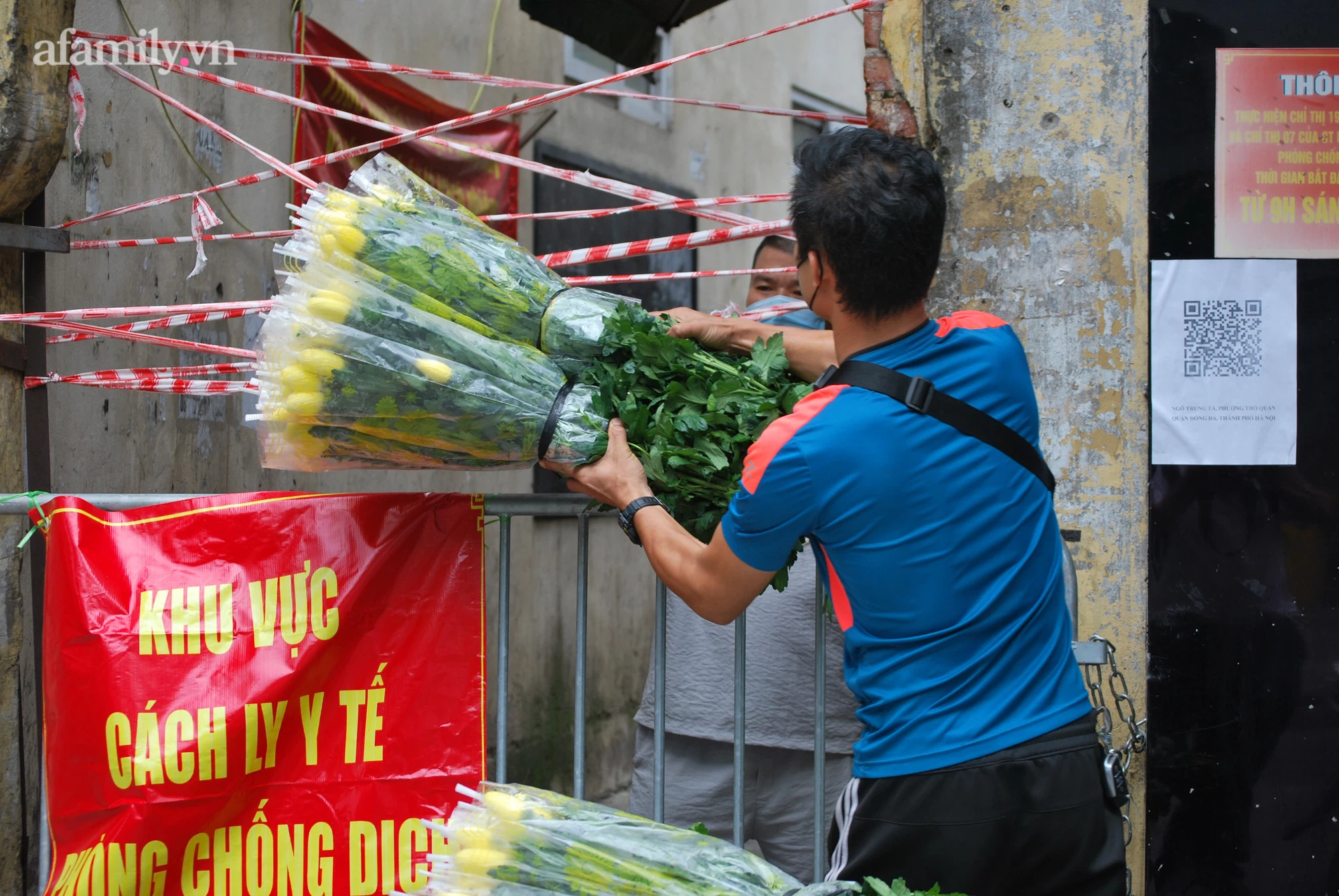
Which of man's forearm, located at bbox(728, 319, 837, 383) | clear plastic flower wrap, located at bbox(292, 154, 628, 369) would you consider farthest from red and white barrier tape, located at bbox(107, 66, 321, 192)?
man's forearm, located at bbox(728, 319, 837, 383)

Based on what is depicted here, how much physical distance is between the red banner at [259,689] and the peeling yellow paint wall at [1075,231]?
1.68 m

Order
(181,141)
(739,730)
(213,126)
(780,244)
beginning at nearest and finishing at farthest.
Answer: (739,730)
(213,126)
(780,244)
(181,141)

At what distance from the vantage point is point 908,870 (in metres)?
1.91

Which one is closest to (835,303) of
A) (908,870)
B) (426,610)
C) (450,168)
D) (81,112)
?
(908,870)

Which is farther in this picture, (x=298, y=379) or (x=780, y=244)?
(x=780, y=244)

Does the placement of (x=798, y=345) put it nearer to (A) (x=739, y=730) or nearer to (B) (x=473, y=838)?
(A) (x=739, y=730)

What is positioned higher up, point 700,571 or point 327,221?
point 327,221

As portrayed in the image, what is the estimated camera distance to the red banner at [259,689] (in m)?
2.37

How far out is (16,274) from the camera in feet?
10.6

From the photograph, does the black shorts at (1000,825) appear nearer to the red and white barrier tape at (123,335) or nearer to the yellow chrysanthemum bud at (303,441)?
the yellow chrysanthemum bud at (303,441)

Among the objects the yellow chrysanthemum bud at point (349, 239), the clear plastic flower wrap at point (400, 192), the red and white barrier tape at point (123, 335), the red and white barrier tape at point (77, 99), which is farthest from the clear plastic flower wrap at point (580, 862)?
the red and white barrier tape at point (77, 99)

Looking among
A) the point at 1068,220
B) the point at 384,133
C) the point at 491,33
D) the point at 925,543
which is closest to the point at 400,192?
the point at 925,543

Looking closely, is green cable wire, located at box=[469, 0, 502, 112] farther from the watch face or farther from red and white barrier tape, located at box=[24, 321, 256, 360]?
the watch face

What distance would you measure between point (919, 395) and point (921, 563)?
278 millimetres
